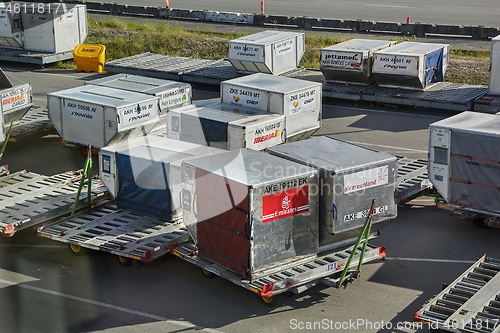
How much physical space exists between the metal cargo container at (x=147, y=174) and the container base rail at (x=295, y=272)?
4.11 ft

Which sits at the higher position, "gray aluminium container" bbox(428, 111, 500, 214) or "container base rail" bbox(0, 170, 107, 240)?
"gray aluminium container" bbox(428, 111, 500, 214)

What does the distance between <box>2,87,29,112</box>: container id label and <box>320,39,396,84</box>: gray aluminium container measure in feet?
29.2

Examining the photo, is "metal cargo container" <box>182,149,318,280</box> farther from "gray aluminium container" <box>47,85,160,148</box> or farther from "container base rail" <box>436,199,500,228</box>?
"gray aluminium container" <box>47,85,160,148</box>

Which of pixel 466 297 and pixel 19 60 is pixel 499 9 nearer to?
pixel 19 60

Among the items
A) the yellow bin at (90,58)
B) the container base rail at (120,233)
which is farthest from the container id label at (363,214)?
the yellow bin at (90,58)

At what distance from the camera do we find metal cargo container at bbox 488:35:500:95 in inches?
837

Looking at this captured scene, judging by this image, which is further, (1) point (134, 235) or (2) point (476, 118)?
(2) point (476, 118)

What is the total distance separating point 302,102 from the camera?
1853 cm

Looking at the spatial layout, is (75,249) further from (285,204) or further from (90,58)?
(90,58)

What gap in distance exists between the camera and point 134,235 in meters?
13.4

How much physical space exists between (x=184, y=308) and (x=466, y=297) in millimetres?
4158

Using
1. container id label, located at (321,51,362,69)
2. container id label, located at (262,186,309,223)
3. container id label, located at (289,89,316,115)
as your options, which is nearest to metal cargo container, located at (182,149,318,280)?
container id label, located at (262,186,309,223)

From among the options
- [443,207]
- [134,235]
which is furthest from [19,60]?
[443,207]

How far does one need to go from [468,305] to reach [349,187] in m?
2.49
